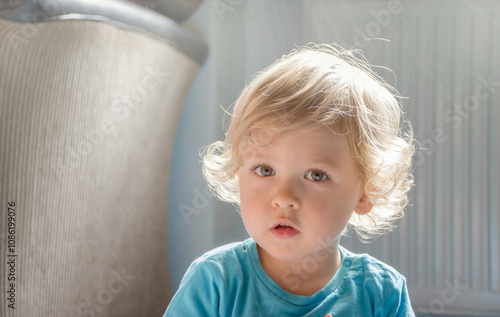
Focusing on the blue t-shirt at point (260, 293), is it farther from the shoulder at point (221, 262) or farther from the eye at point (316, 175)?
the eye at point (316, 175)

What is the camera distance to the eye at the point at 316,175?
86 cm

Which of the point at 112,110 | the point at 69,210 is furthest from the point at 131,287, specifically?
the point at 112,110

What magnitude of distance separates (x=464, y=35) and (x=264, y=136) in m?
0.96

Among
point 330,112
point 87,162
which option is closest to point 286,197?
point 330,112

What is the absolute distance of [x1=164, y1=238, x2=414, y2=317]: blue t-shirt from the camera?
866mm

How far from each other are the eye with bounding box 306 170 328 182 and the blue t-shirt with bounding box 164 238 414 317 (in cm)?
18

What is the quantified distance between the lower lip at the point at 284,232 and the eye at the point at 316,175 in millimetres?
90

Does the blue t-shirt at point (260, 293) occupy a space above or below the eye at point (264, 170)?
below

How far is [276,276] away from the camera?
3.01 feet

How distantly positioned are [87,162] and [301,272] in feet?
2.04

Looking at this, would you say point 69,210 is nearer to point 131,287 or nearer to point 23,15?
point 131,287

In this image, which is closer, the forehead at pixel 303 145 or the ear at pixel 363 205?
the forehead at pixel 303 145

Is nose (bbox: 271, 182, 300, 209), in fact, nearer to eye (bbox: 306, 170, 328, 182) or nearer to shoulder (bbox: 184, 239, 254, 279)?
eye (bbox: 306, 170, 328, 182)

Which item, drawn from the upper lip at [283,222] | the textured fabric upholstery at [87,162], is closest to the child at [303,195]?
the upper lip at [283,222]
